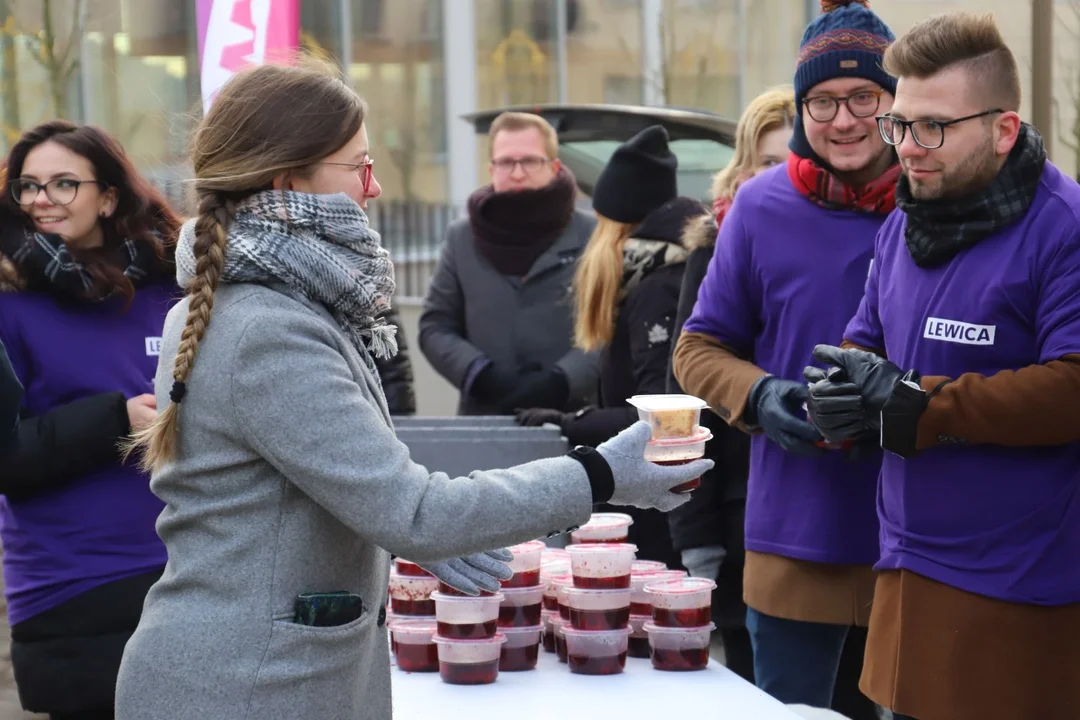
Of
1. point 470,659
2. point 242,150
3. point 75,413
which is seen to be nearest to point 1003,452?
point 470,659

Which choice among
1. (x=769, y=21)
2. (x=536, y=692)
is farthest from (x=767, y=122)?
(x=769, y=21)

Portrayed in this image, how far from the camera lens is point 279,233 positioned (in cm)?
228

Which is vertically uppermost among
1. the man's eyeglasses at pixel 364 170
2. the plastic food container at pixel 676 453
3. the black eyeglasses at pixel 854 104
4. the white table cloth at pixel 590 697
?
the black eyeglasses at pixel 854 104

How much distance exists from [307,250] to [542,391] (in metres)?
3.42

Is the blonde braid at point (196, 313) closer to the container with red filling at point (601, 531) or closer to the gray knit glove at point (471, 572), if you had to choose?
the gray knit glove at point (471, 572)

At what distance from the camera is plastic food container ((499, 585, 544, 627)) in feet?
11.0

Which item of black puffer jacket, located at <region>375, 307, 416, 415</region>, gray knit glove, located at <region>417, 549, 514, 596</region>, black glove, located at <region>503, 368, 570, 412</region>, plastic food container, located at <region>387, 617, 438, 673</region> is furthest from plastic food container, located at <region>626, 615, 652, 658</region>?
black puffer jacket, located at <region>375, 307, 416, 415</region>

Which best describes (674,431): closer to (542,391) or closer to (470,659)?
(470,659)

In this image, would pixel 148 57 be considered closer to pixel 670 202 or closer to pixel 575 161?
pixel 575 161

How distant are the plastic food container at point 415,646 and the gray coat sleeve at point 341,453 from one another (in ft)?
3.65

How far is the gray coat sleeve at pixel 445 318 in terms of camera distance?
5941 mm

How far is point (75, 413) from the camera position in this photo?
12.4ft

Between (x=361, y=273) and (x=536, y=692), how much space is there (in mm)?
1237

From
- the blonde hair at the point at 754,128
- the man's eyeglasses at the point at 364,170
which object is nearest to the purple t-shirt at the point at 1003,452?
the man's eyeglasses at the point at 364,170
